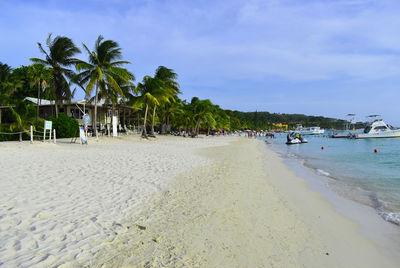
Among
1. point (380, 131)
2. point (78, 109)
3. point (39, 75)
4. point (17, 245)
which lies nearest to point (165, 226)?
point (17, 245)

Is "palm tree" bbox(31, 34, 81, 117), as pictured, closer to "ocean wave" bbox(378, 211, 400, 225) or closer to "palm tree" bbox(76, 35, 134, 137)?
"palm tree" bbox(76, 35, 134, 137)

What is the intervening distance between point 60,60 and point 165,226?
2450cm

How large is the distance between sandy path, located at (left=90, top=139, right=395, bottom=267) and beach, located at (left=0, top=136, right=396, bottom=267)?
15mm

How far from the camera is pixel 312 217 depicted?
512 centimetres

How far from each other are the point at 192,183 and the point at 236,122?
8558cm

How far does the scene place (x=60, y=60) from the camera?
2339cm

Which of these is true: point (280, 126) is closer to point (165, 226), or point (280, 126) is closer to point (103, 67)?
point (103, 67)

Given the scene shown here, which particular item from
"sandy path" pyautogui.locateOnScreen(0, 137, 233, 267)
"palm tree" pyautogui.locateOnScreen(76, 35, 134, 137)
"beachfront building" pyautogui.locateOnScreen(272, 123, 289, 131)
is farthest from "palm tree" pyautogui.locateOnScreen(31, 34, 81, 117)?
"beachfront building" pyautogui.locateOnScreen(272, 123, 289, 131)

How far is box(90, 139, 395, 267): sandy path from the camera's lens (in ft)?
10.3

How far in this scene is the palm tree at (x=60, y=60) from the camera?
22.8m

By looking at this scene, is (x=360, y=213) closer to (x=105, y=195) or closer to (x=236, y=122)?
(x=105, y=195)

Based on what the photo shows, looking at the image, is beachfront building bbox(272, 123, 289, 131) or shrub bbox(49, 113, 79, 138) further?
beachfront building bbox(272, 123, 289, 131)

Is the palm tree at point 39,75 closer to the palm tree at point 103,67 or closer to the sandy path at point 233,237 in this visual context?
the palm tree at point 103,67

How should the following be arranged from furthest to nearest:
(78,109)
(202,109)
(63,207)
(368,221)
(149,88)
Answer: (202,109) < (78,109) < (149,88) < (368,221) < (63,207)
